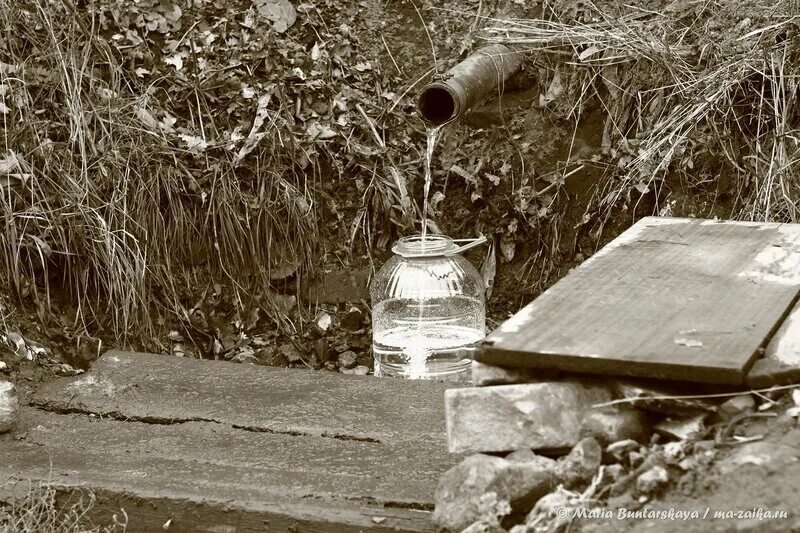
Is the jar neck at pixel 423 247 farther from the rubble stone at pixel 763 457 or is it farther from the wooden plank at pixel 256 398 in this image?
the rubble stone at pixel 763 457

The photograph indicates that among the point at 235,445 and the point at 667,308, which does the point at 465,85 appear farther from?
the point at 667,308

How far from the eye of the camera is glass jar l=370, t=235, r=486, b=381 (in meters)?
4.81

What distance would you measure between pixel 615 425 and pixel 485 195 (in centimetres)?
309

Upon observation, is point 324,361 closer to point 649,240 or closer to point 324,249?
point 324,249

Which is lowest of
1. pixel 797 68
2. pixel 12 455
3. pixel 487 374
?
pixel 12 455

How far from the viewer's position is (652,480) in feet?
6.64

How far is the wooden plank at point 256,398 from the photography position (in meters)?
3.31

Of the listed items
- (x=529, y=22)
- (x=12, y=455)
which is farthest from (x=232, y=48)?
(x=12, y=455)

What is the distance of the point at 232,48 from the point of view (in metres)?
5.38

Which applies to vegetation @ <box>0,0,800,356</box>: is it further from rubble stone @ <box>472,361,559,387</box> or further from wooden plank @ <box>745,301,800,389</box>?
rubble stone @ <box>472,361,559,387</box>

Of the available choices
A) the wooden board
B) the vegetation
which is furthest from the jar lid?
the wooden board

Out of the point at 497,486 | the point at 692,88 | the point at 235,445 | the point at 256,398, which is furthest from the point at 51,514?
the point at 692,88

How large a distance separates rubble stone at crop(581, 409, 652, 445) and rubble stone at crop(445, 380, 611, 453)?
0.03 metres

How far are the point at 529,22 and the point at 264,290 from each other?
2.03 m
